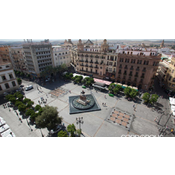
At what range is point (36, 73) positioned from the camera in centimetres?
6322

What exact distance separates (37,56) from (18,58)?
2150 centimetres

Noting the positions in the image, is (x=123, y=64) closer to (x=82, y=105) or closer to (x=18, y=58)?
(x=82, y=105)

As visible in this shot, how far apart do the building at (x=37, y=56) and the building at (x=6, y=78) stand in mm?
15767

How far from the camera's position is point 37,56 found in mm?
61219

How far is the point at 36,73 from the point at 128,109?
184 feet

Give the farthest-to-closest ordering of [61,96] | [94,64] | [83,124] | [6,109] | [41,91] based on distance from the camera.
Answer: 1. [94,64]
2. [41,91]
3. [61,96]
4. [6,109]
5. [83,124]

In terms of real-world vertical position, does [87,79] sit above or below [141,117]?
above

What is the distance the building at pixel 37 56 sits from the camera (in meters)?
59.5

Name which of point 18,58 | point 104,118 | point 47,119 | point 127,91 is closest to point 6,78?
point 18,58

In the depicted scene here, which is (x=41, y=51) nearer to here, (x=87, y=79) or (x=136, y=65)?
(x=87, y=79)

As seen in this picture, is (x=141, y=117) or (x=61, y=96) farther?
(x=61, y=96)

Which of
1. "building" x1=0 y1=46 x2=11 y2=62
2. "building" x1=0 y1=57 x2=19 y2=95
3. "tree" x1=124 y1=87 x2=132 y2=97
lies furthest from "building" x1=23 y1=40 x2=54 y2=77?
"tree" x1=124 y1=87 x2=132 y2=97

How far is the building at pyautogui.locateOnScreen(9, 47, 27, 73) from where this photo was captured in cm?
6949

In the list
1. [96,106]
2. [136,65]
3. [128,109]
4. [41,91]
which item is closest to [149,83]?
[136,65]
